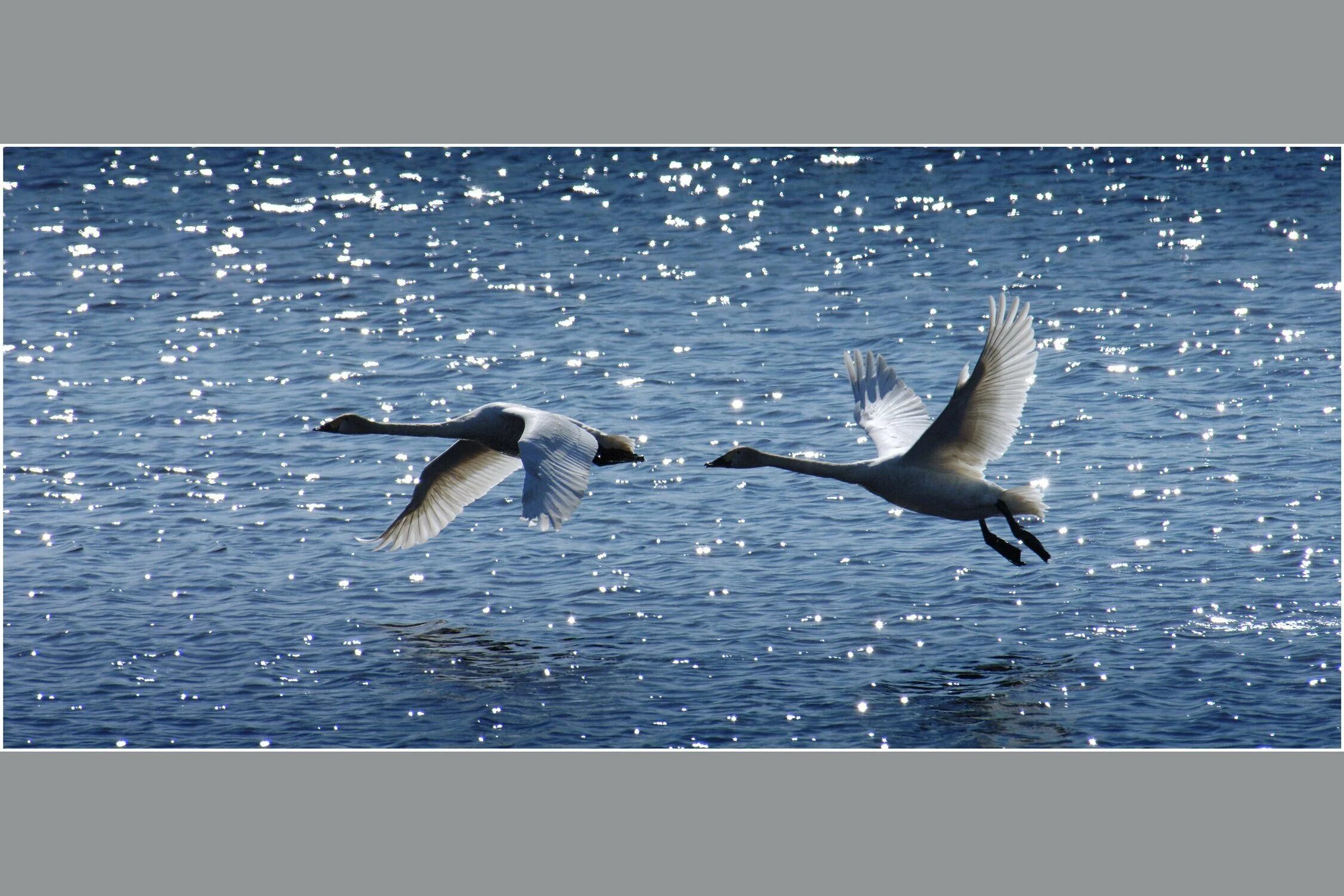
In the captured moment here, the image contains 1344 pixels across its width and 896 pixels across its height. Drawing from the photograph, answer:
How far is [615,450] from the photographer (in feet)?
39.6

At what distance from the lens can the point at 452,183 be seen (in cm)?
2694

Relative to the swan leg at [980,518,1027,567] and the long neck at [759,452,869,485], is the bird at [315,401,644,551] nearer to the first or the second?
the long neck at [759,452,869,485]

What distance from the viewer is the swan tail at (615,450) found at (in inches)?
475

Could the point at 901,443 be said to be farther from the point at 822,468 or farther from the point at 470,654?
the point at 470,654

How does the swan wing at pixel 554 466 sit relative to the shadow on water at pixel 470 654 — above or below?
above

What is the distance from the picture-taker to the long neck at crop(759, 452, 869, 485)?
11188mm

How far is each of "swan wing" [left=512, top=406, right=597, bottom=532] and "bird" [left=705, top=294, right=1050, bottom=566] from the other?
941 millimetres

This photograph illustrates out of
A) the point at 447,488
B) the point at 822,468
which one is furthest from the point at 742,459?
the point at 447,488

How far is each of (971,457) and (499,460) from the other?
13.8ft

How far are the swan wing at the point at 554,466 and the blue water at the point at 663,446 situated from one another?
77.6 inches

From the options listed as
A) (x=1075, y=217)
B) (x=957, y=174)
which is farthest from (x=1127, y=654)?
(x=957, y=174)

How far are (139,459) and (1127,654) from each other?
1015cm

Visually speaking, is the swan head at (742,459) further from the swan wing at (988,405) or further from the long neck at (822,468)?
the swan wing at (988,405)

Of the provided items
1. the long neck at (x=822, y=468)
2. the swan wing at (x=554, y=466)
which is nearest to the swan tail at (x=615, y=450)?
the swan wing at (x=554, y=466)
